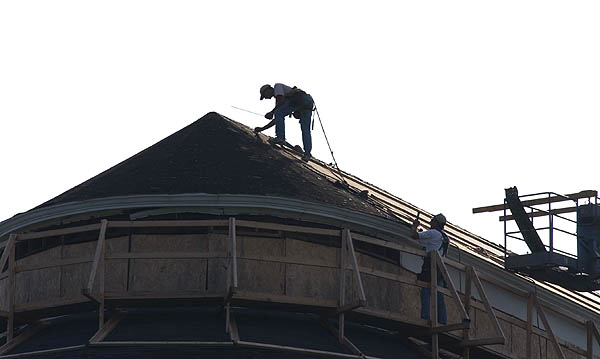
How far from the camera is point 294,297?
26.2 m

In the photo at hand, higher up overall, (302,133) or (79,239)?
(302,133)

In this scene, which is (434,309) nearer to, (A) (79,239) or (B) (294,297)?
(B) (294,297)

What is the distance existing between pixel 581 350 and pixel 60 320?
42.3 feet

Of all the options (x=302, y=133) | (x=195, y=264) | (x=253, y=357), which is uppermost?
(x=302, y=133)

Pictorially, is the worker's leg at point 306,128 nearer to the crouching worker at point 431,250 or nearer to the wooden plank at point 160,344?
the crouching worker at point 431,250

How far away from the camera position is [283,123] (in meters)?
33.1

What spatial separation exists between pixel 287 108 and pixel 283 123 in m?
0.39

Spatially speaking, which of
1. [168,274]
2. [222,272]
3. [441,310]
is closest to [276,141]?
[222,272]

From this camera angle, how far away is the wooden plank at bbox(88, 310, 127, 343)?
993 inches

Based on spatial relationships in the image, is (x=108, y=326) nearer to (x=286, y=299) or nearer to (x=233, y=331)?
(x=233, y=331)

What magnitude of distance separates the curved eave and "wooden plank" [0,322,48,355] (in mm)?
2192

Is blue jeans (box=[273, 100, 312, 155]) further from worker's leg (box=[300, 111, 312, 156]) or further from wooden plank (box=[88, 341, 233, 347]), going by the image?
wooden plank (box=[88, 341, 233, 347])

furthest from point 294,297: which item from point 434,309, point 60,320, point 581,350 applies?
point 581,350

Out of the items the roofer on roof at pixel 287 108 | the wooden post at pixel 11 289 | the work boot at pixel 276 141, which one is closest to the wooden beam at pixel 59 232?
the wooden post at pixel 11 289
